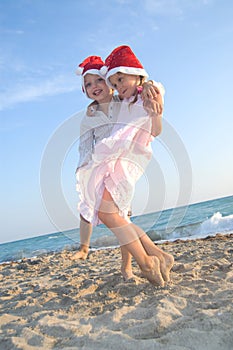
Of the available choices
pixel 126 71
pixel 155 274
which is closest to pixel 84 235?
pixel 155 274

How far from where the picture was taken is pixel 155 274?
7.34 feet

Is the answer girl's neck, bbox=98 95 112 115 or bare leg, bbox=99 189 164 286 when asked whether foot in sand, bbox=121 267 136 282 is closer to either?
bare leg, bbox=99 189 164 286

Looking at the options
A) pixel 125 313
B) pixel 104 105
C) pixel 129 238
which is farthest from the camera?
pixel 104 105

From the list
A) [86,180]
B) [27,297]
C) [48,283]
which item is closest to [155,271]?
[86,180]

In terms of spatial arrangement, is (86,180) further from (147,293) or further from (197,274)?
(197,274)

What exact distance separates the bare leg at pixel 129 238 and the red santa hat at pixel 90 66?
1.00 meters

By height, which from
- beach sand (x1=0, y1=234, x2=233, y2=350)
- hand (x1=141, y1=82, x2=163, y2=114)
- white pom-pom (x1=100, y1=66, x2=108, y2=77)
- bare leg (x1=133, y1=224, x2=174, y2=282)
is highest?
white pom-pom (x1=100, y1=66, x2=108, y2=77)

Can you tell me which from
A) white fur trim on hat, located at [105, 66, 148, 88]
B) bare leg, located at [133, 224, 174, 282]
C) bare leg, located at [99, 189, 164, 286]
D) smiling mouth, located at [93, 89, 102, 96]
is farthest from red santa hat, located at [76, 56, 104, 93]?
bare leg, located at [133, 224, 174, 282]

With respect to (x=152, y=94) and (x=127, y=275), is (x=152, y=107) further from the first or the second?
(x=127, y=275)

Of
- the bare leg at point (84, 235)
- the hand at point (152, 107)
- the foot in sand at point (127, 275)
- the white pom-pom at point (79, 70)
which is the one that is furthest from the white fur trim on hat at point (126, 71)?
the foot in sand at point (127, 275)

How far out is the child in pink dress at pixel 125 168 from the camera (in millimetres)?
2262

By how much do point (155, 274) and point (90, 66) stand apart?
5.41ft

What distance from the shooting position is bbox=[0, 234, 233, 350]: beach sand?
1475mm

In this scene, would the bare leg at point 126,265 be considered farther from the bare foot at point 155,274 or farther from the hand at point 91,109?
the hand at point 91,109
